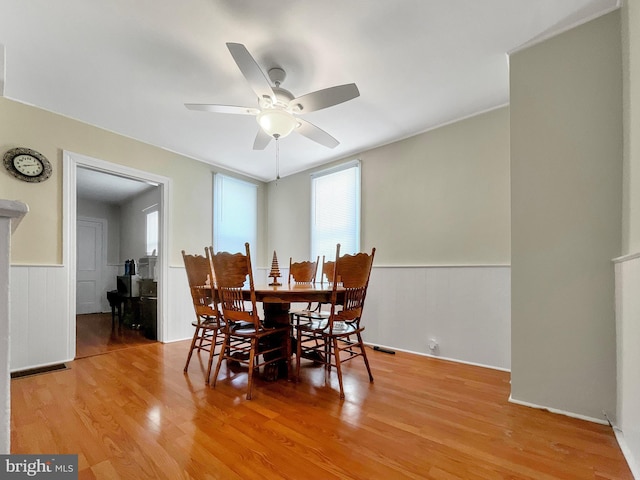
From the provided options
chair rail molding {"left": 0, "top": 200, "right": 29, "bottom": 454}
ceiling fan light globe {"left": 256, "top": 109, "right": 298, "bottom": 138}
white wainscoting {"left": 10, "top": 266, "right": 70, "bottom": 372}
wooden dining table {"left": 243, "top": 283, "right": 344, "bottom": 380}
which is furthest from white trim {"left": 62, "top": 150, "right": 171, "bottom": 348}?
chair rail molding {"left": 0, "top": 200, "right": 29, "bottom": 454}

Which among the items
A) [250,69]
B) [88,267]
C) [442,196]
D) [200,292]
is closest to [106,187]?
[88,267]

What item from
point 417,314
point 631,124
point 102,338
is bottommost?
point 102,338

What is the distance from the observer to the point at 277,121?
212 centimetres

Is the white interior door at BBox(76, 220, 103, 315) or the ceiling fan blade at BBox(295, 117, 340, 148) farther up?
the ceiling fan blade at BBox(295, 117, 340, 148)

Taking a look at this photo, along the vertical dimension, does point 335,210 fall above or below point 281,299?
above

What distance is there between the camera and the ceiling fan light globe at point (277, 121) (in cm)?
209

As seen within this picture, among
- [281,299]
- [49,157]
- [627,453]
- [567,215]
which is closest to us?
[627,453]

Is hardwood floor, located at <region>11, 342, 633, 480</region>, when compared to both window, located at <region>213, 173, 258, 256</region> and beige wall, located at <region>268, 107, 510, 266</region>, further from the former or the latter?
window, located at <region>213, 173, 258, 256</region>

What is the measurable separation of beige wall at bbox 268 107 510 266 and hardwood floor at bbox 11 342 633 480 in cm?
125

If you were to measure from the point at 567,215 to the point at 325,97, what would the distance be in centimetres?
172

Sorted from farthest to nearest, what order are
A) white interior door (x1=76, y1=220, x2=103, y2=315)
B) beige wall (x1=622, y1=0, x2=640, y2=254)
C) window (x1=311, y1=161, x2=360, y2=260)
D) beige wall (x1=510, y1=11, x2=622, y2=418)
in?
1. white interior door (x1=76, y1=220, x2=103, y2=315)
2. window (x1=311, y1=161, x2=360, y2=260)
3. beige wall (x1=510, y1=11, x2=622, y2=418)
4. beige wall (x1=622, y1=0, x2=640, y2=254)

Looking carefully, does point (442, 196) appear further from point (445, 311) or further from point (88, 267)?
point (88, 267)

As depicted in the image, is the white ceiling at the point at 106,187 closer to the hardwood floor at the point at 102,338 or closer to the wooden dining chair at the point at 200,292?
the hardwood floor at the point at 102,338

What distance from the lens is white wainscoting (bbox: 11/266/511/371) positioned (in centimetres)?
263
